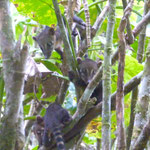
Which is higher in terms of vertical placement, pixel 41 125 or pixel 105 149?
pixel 105 149

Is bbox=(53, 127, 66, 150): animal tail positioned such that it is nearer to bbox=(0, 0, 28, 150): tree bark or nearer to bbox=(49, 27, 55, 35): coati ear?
bbox=(0, 0, 28, 150): tree bark

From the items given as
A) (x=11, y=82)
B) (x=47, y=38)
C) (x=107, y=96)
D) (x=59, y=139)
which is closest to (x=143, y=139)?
(x=107, y=96)

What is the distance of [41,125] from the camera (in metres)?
4.29

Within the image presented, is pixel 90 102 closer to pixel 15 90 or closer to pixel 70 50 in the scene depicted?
pixel 70 50

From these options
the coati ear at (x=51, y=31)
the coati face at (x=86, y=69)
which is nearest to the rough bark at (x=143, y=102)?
the coati face at (x=86, y=69)

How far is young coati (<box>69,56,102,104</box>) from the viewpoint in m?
3.57

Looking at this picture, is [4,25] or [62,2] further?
[62,2]

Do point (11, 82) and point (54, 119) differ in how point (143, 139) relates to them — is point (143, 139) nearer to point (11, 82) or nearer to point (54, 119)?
point (11, 82)

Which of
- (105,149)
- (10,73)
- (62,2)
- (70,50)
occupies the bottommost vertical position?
(105,149)

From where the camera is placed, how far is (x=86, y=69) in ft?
13.6

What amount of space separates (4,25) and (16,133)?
44.6 inches

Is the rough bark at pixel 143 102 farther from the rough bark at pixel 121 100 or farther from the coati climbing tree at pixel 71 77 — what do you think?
the rough bark at pixel 121 100

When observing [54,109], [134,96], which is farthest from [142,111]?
[54,109]

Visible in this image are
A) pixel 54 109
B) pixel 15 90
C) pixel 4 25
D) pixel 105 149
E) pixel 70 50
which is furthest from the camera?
pixel 54 109
